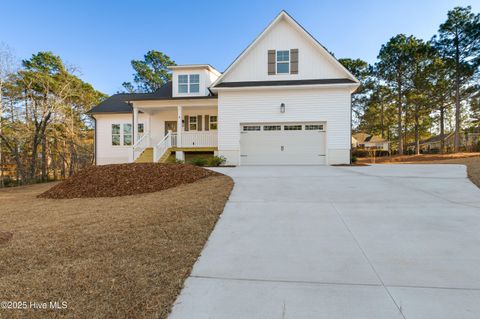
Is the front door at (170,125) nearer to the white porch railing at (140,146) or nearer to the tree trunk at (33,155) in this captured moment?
the white porch railing at (140,146)

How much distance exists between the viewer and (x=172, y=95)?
53.0ft

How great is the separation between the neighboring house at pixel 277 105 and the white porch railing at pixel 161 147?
0.01 m

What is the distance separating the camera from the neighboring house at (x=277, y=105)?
44.4ft

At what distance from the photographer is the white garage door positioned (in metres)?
13.8

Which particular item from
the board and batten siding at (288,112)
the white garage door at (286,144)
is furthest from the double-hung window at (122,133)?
the white garage door at (286,144)

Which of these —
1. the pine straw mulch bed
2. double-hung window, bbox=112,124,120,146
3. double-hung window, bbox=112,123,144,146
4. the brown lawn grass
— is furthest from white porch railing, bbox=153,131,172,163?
the brown lawn grass

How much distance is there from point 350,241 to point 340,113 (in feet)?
37.5

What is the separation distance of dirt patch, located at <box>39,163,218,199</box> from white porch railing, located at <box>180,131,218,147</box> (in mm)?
6100

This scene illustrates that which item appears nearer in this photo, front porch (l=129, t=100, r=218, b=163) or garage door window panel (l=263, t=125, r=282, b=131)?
garage door window panel (l=263, t=125, r=282, b=131)

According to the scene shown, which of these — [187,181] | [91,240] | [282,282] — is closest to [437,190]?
[282,282]

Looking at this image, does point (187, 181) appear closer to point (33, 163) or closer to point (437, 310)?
point (437, 310)

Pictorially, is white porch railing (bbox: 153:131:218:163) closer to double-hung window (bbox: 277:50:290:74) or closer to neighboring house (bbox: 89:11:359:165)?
neighboring house (bbox: 89:11:359:165)

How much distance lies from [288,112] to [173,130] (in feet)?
27.2

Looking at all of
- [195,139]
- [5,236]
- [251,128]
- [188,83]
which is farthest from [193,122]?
[5,236]
